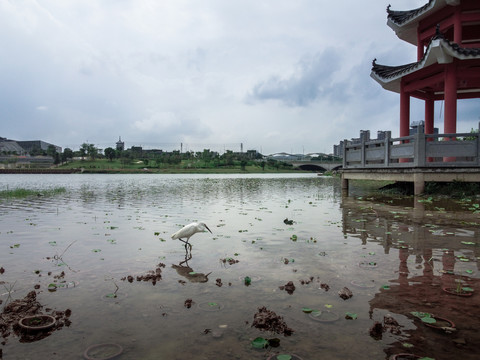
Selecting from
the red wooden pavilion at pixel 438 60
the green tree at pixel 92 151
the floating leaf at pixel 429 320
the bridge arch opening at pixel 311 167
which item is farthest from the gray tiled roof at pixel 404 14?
the green tree at pixel 92 151

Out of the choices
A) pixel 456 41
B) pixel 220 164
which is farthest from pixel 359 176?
pixel 220 164

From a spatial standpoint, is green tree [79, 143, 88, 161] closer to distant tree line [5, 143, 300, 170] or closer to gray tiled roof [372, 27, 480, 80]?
distant tree line [5, 143, 300, 170]

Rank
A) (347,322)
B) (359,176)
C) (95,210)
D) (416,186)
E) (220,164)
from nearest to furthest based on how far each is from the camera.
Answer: (347,322), (95,210), (416,186), (359,176), (220,164)

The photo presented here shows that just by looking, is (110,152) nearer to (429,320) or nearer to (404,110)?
(404,110)

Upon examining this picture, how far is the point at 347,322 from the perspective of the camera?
12.1 feet

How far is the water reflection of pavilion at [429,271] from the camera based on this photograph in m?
3.28

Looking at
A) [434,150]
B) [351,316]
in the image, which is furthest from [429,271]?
[434,150]

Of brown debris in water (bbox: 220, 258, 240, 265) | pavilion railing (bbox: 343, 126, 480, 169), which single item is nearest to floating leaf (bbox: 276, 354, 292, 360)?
brown debris in water (bbox: 220, 258, 240, 265)

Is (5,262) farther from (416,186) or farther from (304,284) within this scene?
(416,186)

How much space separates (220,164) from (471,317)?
361 ft

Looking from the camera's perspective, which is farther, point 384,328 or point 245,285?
point 245,285

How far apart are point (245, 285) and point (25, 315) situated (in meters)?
2.78

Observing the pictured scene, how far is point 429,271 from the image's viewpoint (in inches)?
211

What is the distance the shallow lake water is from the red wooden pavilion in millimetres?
7694
